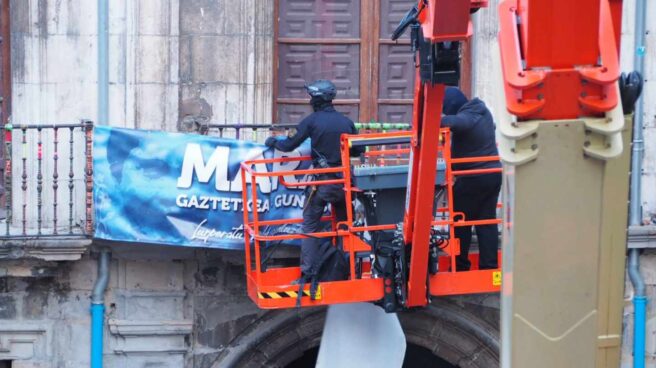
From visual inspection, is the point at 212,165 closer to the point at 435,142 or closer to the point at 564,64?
the point at 435,142

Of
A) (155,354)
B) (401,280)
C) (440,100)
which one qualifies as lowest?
(155,354)

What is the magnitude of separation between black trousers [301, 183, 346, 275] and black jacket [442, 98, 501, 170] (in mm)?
974

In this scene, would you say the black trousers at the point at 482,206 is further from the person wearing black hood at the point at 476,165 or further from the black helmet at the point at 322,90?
the black helmet at the point at 322,90

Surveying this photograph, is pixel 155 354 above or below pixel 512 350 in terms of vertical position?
below

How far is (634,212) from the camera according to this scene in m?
11.6

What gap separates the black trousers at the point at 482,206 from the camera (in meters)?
10.3

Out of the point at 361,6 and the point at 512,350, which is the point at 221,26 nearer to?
Answer: the point at 361,6

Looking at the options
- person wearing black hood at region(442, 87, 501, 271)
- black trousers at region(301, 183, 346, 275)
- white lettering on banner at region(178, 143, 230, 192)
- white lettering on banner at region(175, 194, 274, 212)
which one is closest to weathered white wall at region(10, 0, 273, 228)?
white lettering on banner at region(178, 143, 230, 192)

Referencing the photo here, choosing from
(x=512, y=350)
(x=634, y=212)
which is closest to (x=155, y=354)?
(x=634, y=212)

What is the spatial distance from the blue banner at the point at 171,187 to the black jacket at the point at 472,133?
150 centimetres

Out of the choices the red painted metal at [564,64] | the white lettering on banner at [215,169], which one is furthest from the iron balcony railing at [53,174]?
the red painted metal at [564,64]

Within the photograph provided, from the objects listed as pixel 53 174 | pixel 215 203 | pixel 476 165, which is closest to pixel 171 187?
pixel 215 203

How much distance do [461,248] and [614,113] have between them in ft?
17.4

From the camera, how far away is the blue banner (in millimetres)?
10906
